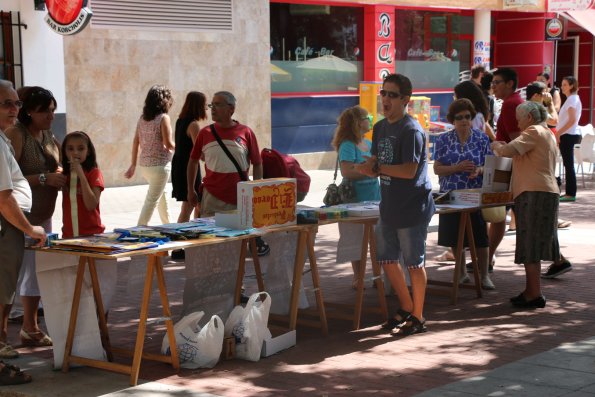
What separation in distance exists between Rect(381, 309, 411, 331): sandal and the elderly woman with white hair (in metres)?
1.34

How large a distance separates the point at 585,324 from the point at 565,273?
85.1 inches

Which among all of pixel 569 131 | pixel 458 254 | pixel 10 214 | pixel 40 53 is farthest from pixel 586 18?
pixel 10 214

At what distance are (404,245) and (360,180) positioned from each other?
142 centimetres

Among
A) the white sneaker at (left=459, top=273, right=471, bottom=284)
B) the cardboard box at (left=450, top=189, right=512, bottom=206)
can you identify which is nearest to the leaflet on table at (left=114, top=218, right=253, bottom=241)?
the cardboard box at (left=450, top=189, right=512, bottom=206)

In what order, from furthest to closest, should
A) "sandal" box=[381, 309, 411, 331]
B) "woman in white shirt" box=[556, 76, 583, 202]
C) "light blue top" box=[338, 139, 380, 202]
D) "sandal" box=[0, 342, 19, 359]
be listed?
1. "woman in white shirt" box=[556, 76, 583, 202]
2. "light blue top" box=[338, 139, 380, 202]
3. "sandal" box=[381, 309, 411, 331]
4. "sandal" box=[0, 342, 19, 359]

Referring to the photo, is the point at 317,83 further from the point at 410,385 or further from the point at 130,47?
the point at 410,385

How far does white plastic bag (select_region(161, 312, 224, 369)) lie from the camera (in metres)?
6.61

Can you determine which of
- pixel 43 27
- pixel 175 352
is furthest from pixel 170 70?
pixel 175 352

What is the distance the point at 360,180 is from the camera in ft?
28.7

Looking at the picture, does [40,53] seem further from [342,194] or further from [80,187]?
[80,187]

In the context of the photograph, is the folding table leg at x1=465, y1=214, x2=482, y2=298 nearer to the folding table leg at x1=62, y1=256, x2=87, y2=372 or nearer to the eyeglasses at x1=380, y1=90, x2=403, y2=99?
the eyeglasses at x1=380, y1=90, x2=403, y2=99

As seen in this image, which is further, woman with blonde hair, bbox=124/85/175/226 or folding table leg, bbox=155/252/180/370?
woman with blonde hair, bbox=124/85/175/226

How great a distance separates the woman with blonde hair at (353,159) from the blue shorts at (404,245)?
3.12 ft

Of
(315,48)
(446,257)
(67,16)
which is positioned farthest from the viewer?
(315,48)
